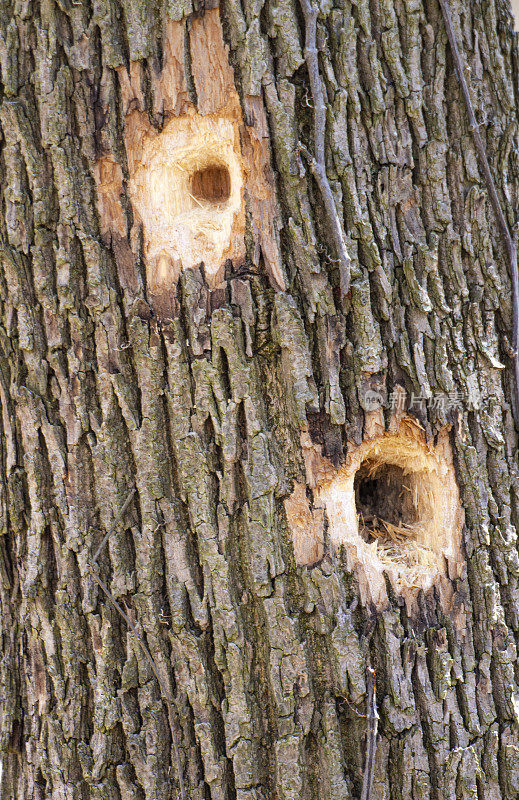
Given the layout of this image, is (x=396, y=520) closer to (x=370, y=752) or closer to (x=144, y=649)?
(x=370, y=752)

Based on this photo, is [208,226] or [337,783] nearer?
[337,783]

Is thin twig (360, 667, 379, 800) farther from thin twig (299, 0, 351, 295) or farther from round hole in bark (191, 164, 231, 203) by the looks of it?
round hole in bark (191, 164, 231, 203)

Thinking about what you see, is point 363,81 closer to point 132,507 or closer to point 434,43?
point 434,43

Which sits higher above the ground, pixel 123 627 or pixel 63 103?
pixel 63 103

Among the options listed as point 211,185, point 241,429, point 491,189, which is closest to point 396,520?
point 241,429

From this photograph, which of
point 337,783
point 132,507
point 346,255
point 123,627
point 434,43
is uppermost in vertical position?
point 434,43

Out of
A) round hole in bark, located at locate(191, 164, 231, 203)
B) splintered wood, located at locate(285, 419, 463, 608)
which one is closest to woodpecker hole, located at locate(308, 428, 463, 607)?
splintered wood, located at locate(285, 419, 463, 608)

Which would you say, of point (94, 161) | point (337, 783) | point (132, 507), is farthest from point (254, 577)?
point (94, 161)
